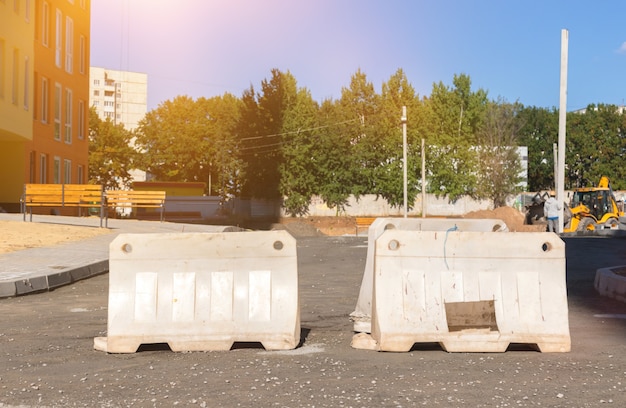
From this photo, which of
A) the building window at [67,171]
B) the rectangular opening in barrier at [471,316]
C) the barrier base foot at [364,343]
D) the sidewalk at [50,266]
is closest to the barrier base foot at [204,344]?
the barrier base foot at [364,343]

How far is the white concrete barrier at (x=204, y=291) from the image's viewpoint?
5.88 meters

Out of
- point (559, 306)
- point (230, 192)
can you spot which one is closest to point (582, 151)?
point (230, 192)

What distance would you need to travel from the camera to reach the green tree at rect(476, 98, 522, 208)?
65062mm

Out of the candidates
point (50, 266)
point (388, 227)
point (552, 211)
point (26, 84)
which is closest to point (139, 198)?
point (26, 84)

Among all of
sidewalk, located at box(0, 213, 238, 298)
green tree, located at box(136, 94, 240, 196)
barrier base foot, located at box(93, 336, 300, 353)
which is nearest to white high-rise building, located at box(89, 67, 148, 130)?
green tree, located at box(136, 94, 240, 196)

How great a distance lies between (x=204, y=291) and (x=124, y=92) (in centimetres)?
13290

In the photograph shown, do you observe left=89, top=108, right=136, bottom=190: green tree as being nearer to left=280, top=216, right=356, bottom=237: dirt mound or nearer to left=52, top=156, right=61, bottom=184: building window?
left=280, top=216, right=356, bottom=237: dirt mound

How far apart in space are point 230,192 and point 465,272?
64706 millimetres

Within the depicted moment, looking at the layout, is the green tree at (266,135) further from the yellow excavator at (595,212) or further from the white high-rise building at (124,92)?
the white high-rise building at (124,92)

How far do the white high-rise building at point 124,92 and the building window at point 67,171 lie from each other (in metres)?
97.1

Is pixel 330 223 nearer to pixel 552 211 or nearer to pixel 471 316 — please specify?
pixel 552 211

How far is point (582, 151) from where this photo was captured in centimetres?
7350

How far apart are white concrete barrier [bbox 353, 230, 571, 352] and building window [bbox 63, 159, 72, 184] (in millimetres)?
33567

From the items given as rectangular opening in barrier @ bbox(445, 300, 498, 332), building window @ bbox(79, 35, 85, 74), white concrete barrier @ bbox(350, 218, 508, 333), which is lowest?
rectangular opening in barrier @ bbox(445, 300, 498, 332)
